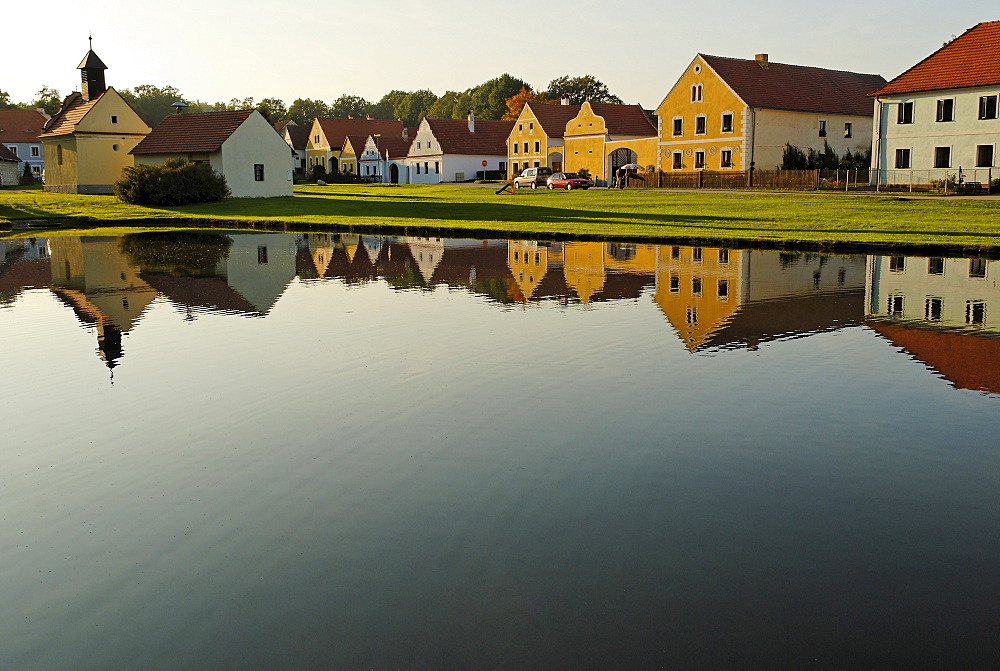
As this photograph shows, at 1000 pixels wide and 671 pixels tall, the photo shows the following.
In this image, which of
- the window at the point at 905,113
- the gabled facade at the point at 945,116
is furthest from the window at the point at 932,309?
the window at the point at 905,113

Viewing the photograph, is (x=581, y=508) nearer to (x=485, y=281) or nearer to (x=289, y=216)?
(x=485, y=281)

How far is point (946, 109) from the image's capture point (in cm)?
5056

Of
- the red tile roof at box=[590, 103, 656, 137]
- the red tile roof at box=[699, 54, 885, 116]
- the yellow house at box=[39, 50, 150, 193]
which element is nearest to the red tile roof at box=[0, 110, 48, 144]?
the yellow house at box=[39, 50, 150, 193]

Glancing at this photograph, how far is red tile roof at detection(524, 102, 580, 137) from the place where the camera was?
88.6 meters

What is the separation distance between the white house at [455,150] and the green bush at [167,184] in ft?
145

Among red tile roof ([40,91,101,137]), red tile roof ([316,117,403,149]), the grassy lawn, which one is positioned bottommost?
the grassy lawn

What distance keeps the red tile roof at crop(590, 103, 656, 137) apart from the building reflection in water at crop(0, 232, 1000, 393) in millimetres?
49153

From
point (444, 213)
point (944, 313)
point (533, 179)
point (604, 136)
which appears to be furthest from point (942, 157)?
point (944, 313)

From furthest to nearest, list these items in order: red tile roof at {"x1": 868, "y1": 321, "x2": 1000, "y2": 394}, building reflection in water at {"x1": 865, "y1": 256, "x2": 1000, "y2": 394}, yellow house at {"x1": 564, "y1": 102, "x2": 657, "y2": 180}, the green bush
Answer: yellow house at {"x1": 564, "y1": 102, "x2": 657, "y2": 180} < the green bush < building reflection in water at {"x1": 865, "y1": 256, "x2": 1000, "y2": 394} < red tile roof at {"x1": 868, "y1": 321, "x2": 1000, "y2": 394}

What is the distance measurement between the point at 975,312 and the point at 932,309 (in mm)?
706

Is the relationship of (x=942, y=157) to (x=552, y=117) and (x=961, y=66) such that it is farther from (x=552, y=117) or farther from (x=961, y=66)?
(x=552, y=117)

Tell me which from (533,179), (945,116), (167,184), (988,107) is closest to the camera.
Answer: (988,107)

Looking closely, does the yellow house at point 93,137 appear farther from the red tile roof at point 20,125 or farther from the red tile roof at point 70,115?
the red tile roof at point 20,125

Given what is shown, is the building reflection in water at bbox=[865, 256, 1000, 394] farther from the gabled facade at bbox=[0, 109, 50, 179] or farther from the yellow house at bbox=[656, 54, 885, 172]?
the gabled facade at bbox=[0, 109, 50, 179]
